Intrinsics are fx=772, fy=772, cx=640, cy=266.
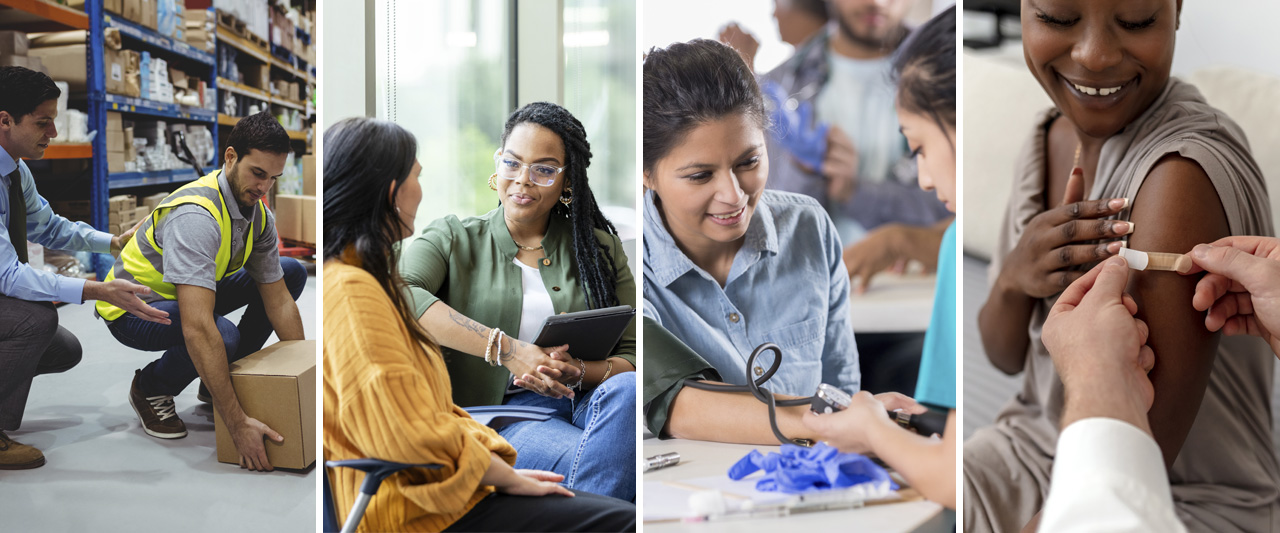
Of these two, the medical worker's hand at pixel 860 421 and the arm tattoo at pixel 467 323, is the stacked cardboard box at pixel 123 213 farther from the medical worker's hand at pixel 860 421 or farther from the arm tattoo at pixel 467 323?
the medical worker's hand at pixel 860 421

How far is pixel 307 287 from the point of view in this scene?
7.14ft

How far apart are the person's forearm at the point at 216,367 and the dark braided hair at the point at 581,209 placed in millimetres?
971

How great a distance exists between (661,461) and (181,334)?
4.52ft

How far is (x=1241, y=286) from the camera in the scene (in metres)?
1.85

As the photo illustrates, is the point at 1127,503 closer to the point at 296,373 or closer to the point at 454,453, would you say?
the point at 454,453

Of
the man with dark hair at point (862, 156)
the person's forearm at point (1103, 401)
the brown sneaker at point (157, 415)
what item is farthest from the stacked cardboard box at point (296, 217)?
the person's forearm at point (1103, 401)

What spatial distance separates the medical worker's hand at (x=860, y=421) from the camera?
2.13 meters

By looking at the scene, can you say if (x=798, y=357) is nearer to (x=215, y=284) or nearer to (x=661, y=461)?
(x=661, y=461)

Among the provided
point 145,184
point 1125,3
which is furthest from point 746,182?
point 145,184

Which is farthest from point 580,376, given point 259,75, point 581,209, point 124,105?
point 124,105

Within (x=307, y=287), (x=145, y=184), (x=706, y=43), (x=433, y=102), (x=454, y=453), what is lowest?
(x=454, y=453)

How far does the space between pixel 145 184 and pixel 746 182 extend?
166 cm

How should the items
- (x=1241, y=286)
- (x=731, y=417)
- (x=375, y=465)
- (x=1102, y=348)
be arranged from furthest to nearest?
(x=731, y=417)
(x=375, y=465)
(x=1241, y=286)
(x=1102, y=348)

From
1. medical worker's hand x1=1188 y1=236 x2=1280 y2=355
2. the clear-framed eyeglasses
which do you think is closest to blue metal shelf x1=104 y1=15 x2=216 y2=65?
the clear-framed eyeglasses
